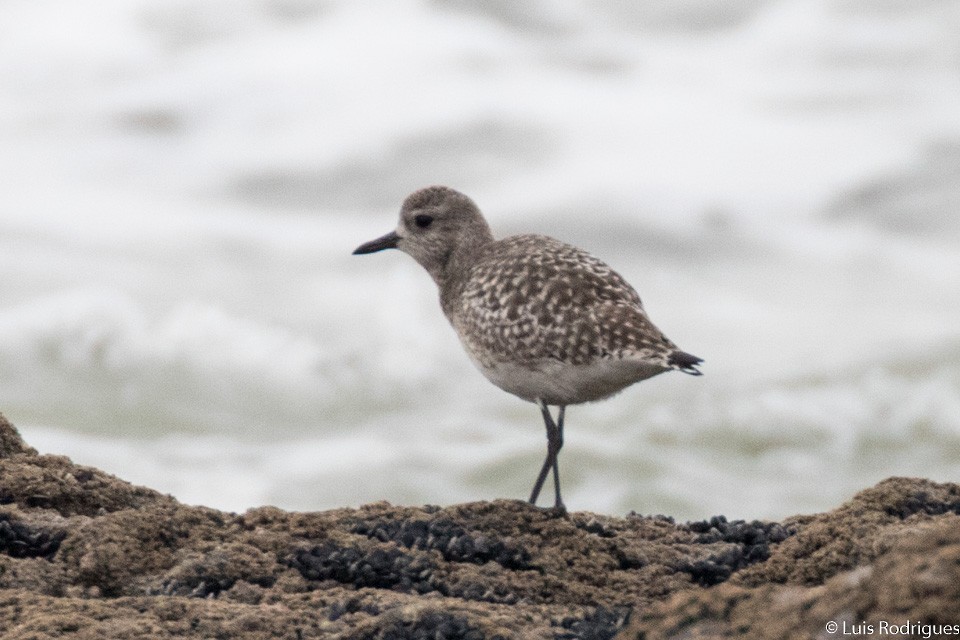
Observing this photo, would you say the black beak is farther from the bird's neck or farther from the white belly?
the white belly

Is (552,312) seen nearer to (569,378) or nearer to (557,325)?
(557,325)

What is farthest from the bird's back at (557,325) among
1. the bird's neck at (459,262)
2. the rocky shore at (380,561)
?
the rocky shore at (380,561)

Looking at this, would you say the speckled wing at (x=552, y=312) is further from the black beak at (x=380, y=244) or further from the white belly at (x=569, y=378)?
the black beak at (x=380, y=244)

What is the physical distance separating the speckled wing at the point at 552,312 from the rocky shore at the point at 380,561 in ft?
3.74

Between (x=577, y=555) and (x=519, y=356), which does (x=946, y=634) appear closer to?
(x=577, y=555)

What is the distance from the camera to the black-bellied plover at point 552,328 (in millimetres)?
8992

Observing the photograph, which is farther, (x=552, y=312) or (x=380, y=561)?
(x=552, y=312)

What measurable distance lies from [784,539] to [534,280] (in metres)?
2.67

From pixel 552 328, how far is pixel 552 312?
0.45ft

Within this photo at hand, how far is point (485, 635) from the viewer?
601 centimetres

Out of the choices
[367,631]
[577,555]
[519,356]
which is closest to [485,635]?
[367,631]

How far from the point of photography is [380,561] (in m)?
7.07

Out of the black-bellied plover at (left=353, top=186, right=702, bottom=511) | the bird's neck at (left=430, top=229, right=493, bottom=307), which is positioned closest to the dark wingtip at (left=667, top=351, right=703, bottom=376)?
the black-bellied plover at (left=353, top=186, right=702, bottom=511)

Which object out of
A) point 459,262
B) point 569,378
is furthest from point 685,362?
point 459,262
